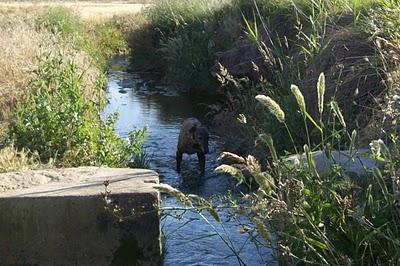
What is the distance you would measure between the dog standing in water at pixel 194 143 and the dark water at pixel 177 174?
174 millimetres

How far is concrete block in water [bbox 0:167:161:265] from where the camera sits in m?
5.91

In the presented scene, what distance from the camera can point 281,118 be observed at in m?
3.96

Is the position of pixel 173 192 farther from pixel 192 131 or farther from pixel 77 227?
pixel 192 131

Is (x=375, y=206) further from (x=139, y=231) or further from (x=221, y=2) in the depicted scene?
(x=221, y=2)

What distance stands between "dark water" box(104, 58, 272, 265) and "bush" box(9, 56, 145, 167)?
2.64ft

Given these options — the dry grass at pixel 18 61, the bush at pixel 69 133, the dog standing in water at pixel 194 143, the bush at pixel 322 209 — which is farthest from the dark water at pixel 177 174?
the dry grass at pixel 18 61

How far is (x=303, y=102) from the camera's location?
395 centimetres

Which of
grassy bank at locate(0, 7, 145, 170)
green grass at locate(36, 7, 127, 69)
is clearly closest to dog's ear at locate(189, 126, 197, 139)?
grassy bank at locate(0, 7, 145, 170)

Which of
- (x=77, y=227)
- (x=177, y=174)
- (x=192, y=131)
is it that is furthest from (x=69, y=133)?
(x=192, y=131)

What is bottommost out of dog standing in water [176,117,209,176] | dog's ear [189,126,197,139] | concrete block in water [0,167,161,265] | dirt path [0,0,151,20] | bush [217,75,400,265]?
dirt path [0,0,151,20]

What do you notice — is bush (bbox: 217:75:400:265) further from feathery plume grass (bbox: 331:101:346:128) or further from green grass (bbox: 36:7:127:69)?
green grass (bbox: 36:7:127:69)

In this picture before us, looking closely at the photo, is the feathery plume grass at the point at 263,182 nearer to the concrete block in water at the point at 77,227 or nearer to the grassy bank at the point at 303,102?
the grassy bank at the point at 303,102

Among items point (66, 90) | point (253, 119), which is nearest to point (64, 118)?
point (66, 90)

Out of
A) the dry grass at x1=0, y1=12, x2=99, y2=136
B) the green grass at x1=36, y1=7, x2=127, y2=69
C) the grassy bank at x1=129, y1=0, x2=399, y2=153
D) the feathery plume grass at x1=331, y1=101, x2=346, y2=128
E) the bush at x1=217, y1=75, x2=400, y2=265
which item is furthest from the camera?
the green grass at x1=36, y1=7, x2=127, y2=69
